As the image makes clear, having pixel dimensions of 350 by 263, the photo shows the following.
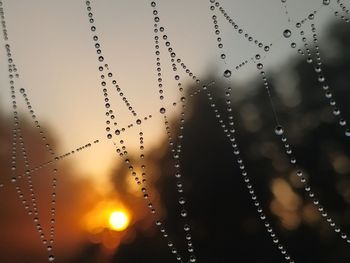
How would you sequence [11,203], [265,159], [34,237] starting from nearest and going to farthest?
[11,203] < [34,237] < [265,159]

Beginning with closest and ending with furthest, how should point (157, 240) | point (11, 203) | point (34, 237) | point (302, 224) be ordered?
1. point (11, 203)
2. point (34, 237)
3. point (302, 224)
4. point (157, 240)

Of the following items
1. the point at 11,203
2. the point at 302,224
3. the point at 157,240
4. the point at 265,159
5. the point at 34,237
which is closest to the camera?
the point at 11,203

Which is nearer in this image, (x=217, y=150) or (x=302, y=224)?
(x=302, y=224)

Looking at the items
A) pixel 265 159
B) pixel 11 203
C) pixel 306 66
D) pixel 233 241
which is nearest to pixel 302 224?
pixel 233 241

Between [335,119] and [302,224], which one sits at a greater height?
[335,119]

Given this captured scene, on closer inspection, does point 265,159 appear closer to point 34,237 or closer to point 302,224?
point 302,224

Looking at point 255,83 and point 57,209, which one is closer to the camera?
point 57,209

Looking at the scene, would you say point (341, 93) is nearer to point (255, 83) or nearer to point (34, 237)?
point (255, 83)

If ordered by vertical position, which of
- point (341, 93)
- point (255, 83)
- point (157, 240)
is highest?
point (255, 83)

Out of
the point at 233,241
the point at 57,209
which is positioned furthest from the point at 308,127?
the point at 57,209
